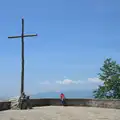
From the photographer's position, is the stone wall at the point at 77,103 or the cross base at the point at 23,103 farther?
the stone wall at the point at 77,103

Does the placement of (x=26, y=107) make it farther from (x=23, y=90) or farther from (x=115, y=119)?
(x=115, y=119)

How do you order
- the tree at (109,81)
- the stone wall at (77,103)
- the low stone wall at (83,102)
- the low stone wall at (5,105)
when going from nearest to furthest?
1. the low stone wall at (5,105)
2. the stone wall at (77,103)
3. the low stone wall at (83,102)
4. the tree at (109,81)

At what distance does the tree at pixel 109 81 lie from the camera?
5773cm

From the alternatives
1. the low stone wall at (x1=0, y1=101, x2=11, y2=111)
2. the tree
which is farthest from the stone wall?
the tree

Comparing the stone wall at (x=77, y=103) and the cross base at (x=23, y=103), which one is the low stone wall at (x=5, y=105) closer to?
the stone wall at (x=77, y=103)

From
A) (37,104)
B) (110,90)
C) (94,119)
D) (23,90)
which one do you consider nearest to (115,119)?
(94,119)

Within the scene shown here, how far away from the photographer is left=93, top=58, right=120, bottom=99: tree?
5773 cm

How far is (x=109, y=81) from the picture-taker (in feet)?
193

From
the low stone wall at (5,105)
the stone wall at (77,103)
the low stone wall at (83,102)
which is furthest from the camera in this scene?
Answer: the low stone wall at (83,102)

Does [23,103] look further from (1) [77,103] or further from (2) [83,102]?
(2) [83,102]

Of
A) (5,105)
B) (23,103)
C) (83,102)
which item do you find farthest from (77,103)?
(5,105)

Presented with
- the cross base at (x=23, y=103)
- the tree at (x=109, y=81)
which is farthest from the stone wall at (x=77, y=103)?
the tree at (x=109, y=81)

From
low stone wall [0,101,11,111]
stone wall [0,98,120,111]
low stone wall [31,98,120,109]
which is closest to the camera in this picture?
low stone wall [0,101,11,111]

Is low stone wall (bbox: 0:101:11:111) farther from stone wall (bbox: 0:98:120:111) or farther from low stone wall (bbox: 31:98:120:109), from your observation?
low stone wall (bbox: 31:98:120:109)
